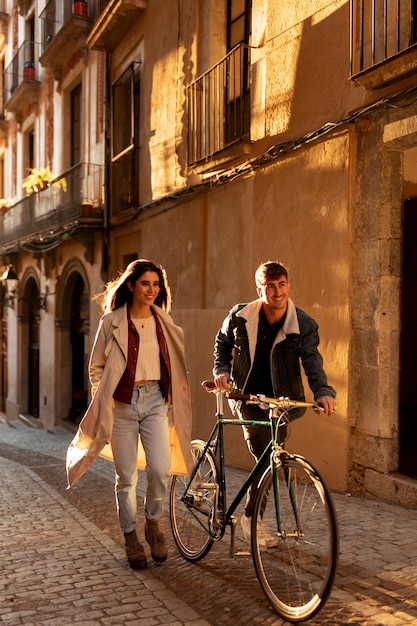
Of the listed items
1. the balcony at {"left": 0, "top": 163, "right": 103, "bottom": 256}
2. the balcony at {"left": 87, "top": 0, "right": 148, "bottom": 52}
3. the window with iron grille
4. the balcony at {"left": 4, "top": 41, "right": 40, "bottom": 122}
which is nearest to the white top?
the window with iron grille

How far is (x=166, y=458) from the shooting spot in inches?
165

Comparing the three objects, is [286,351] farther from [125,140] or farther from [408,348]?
[125,140]

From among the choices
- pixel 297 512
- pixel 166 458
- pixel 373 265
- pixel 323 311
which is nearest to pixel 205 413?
pixel 323 311

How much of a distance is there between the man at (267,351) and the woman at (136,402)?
376 millimetres

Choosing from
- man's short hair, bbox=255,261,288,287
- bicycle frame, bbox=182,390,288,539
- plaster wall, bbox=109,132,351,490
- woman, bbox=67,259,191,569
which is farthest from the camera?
plaster wall, bbox=109,132,351,490

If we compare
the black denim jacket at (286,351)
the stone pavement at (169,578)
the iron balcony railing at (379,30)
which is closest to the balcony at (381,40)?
the iron balcony railing at (379,30)

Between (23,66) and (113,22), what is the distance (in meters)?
7.73

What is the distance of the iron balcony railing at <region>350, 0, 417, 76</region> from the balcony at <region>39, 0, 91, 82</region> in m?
A: 9.36

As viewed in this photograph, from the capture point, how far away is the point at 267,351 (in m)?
4.04

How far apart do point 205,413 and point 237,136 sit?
353 cm

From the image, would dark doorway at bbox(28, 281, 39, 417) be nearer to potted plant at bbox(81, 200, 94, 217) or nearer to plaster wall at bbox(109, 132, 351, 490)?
potted plant at bbox(81, 200, 94, 217)

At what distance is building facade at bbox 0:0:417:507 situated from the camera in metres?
5.73

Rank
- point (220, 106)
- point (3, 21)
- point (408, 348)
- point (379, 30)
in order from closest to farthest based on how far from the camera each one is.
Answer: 1. point (408, 348)
2. point (379, 30)
3. point (220, 106)
4. point (3, 21)

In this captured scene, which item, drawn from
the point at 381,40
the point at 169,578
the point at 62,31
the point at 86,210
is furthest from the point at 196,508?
the point at 62,31
